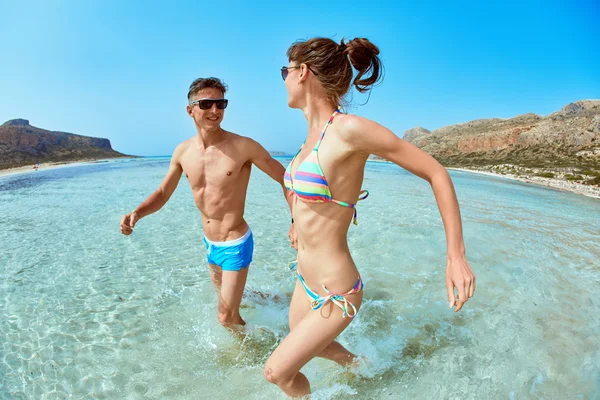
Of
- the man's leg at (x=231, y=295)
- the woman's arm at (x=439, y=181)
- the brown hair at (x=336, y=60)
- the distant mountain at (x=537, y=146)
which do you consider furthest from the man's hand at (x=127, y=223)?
the distant mountain at (x=537, y=146)

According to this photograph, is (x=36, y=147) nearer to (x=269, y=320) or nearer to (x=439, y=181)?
(x=269, y=320)

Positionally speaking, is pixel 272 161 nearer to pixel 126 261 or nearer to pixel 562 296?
pixel 126 261

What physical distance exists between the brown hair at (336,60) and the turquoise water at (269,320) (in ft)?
7.42

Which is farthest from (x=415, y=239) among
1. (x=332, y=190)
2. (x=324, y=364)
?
(x=332, y=190)

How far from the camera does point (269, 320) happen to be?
4176 mm

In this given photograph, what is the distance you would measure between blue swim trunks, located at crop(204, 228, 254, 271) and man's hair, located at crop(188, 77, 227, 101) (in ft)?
4.65

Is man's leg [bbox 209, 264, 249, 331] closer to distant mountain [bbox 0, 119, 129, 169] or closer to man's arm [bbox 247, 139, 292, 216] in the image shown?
man's arm [bbox 247, 139, 292, 216]

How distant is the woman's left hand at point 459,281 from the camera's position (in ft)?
5.33

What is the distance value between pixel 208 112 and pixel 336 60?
1.60m

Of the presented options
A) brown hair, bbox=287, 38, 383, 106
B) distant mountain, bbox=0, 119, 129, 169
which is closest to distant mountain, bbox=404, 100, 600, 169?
brown hair, bbox=287, 38, 383, 106

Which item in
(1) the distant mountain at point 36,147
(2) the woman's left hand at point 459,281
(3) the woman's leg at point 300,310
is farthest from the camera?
(1) the distant mountain at point 36,147

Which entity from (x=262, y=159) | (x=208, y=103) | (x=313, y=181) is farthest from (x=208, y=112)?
(x=313, y=181)

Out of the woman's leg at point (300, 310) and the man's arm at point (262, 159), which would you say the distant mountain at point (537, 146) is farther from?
the woman's leg at point (300, 310)

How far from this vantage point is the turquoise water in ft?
9.82
